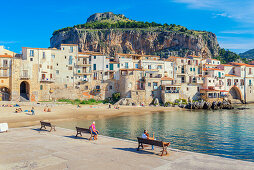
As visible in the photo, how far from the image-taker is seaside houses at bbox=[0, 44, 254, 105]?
176 feet

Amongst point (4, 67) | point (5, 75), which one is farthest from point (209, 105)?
point (4, 67)

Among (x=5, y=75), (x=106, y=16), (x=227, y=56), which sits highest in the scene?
(x=106, y=16)

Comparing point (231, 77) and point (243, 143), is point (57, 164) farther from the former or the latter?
point (231, 77)

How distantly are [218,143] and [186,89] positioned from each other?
43753mm

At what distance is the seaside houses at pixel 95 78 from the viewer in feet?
176

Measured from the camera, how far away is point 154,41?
399 ft

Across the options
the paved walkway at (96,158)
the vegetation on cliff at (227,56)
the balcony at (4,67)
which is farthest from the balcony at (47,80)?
the vegetation on cliff at (227,56)

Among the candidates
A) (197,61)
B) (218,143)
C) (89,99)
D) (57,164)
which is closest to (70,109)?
(89,99)

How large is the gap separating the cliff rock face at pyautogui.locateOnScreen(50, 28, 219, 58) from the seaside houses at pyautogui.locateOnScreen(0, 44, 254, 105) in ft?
173

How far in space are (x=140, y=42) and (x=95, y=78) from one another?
68.6m

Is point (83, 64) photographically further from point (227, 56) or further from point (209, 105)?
point (227, 56)

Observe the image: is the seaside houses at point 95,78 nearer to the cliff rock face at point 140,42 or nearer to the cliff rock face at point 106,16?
the cliff rock face at point 140,42

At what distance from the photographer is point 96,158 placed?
11.5m

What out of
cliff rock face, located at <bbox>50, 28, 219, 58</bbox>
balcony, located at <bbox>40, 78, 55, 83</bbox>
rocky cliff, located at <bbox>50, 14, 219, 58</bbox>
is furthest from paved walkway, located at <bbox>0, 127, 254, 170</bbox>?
cliff rock face, located at <bbox>50, 28, 219, 58</bbox>
